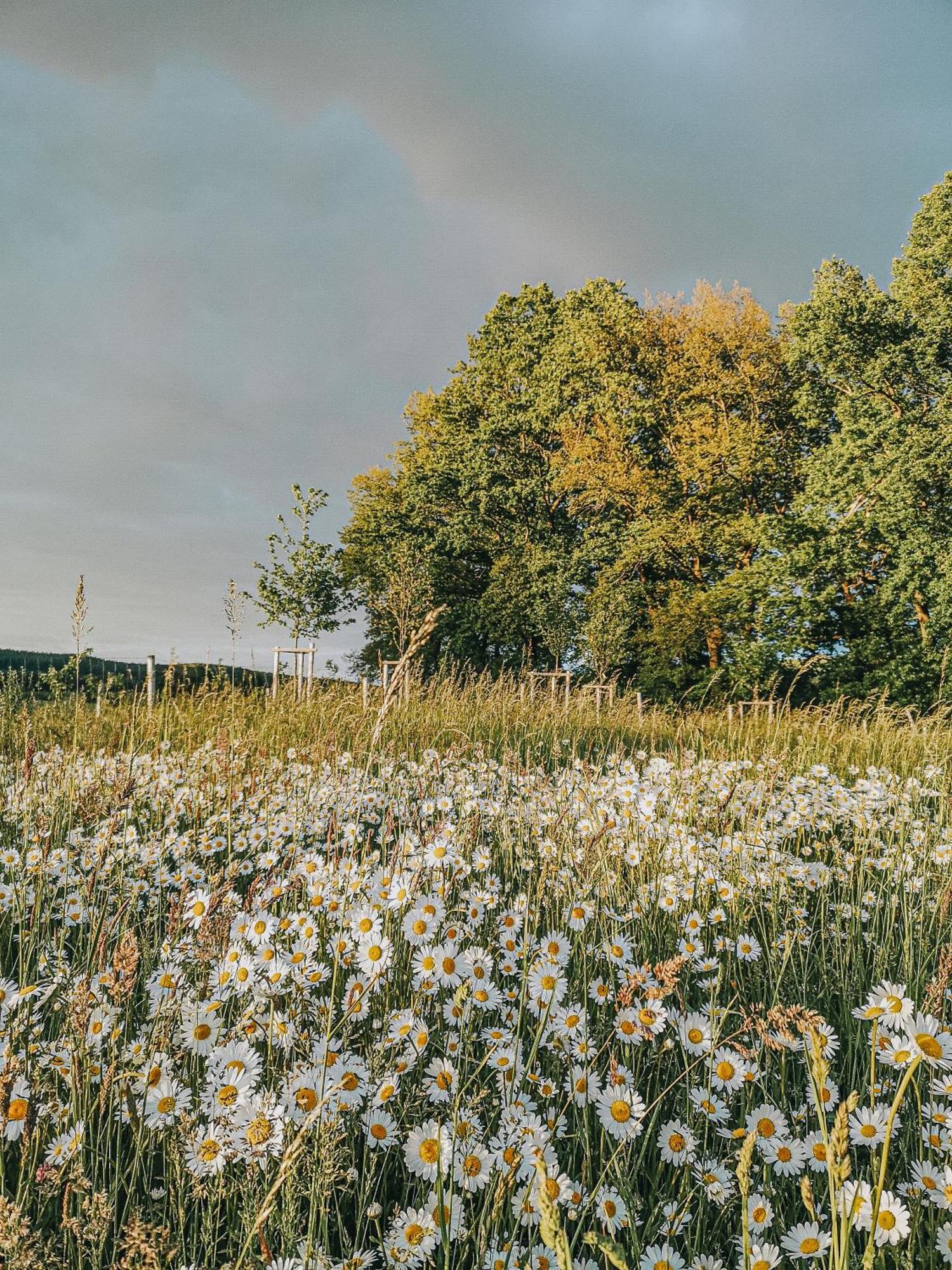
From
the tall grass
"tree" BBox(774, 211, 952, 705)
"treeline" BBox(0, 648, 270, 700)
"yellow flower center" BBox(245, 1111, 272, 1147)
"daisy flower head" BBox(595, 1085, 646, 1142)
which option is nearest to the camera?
"yellow flower center" BBox(245, 1111, 272, 1147)

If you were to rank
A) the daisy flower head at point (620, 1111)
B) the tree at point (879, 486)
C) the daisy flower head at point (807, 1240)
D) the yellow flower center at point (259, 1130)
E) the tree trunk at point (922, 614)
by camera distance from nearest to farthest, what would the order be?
the yellow flower center at point (259, 1130) < the daisy flower head at point (807, 1240) < the daisy flower head at point (620, 1111) < the tree at point (879, 486) < the tree trunk at point (922, 614)

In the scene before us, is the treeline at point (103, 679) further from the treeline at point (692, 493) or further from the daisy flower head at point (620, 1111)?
the daisy flower head at point (620, 1111)

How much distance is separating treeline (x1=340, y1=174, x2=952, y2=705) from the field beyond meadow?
10.4m

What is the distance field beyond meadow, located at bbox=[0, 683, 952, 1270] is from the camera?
4.50 feet

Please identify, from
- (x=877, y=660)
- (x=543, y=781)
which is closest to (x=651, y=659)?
(x=877, y=660)

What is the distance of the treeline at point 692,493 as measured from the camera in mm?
17219

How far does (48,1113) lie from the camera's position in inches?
62.2

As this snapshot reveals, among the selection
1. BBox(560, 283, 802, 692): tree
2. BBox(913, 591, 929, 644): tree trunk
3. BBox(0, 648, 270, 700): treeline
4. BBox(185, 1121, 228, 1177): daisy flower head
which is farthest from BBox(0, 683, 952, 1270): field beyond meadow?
BBox(560, 283, 802, 692): tree

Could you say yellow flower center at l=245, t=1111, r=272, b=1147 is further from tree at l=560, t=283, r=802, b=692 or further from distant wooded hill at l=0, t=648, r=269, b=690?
tree at l=560, t=283, r=802, b=692

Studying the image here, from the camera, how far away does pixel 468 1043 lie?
5.69 ft

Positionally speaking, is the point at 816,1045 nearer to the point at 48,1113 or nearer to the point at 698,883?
the point at 48,1113

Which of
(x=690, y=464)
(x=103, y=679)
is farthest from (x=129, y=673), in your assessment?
(x=690, y=464)

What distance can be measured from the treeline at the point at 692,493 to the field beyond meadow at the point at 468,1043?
10.4m

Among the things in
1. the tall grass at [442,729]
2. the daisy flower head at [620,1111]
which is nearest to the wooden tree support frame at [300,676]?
the tall grass at [442,729]
